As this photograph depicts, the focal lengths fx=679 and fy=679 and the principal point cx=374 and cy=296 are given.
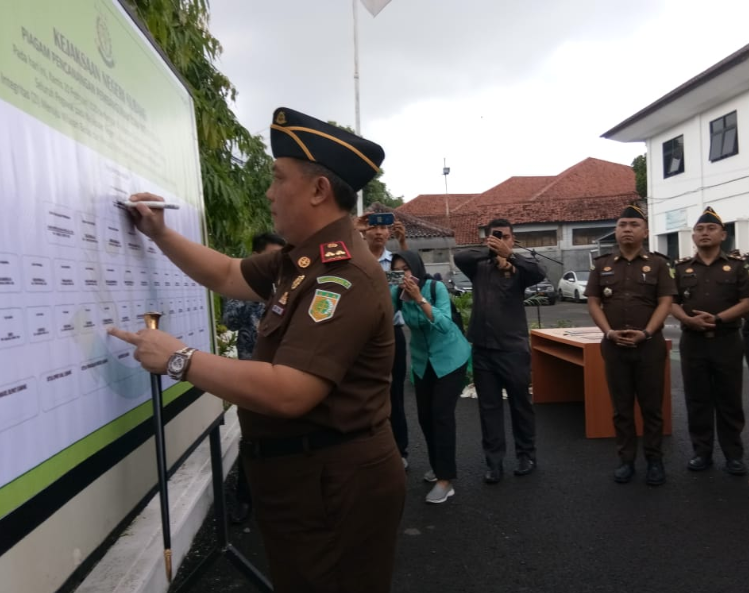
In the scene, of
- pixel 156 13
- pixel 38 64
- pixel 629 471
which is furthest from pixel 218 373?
pixel 629 471

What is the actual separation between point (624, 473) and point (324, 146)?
3.84 meters

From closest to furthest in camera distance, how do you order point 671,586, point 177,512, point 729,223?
point 671,586
point 177,512
point 729,223

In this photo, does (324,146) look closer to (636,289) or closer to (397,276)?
(397,276)

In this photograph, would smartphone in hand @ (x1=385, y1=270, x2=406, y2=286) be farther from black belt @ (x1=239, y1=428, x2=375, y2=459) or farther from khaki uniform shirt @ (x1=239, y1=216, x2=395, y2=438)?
black belt @ (x1=239, y1=428, x2=375, y2=459)

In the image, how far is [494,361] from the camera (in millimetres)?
4906

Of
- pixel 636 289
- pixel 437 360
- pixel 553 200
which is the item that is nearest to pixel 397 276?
pixel 437 360

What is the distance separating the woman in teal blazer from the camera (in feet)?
14.6

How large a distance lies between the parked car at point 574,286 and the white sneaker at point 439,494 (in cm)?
2149

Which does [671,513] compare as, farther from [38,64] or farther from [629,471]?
[38,64]

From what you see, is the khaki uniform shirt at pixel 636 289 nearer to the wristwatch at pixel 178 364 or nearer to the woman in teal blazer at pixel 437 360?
the woman in teal blazer at pixel 437 360

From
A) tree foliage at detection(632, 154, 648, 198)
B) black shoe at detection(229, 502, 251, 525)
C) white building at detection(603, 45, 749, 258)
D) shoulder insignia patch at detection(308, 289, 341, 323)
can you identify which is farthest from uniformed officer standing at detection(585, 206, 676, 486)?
tree foliage at detection(632, 154, 648, 198)

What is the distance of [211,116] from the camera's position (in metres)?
5.46

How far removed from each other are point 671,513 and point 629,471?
647mm

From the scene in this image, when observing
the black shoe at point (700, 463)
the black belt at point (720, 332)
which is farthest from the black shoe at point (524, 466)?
the black belt at point (720, 332)
